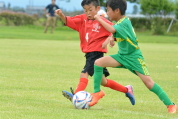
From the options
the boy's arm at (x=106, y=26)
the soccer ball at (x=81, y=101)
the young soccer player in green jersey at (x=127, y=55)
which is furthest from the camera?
the soccer ball at (x=81, y=101)

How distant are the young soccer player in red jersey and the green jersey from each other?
2.32 ft

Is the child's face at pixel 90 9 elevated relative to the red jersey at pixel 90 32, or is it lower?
elevated

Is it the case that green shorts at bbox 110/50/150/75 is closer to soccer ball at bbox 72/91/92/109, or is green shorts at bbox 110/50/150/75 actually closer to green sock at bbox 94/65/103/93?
green sock at bbox 94/65/103/93

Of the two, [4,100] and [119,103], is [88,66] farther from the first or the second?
[4,100]

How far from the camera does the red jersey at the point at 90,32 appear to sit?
7.09 m

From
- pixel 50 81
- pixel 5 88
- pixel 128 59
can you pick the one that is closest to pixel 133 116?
pixel 128 59

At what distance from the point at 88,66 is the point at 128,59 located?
3.48 feet

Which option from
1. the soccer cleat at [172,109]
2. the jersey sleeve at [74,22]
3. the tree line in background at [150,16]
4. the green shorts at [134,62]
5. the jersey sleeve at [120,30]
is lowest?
the tree line in background at [150,16]

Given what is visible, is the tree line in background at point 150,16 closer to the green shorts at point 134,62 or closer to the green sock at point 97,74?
the green sock at point 97,74

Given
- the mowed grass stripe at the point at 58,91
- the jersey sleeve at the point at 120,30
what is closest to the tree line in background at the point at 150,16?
the mowed grass stripe at the point at 58,91

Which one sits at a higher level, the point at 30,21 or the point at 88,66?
the point at 88,66

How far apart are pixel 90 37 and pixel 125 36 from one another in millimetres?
1231

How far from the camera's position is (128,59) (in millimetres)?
6133

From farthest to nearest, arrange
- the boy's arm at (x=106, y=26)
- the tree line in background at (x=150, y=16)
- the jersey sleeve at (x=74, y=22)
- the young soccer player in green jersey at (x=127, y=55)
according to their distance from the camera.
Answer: the tree line in background at (x=150, y=16)
the jersey sleeve at (x=74, y=22)
the young soccer player in green jersey at (x=127, y=55)
the boy's arm at (x=106, y=26)
